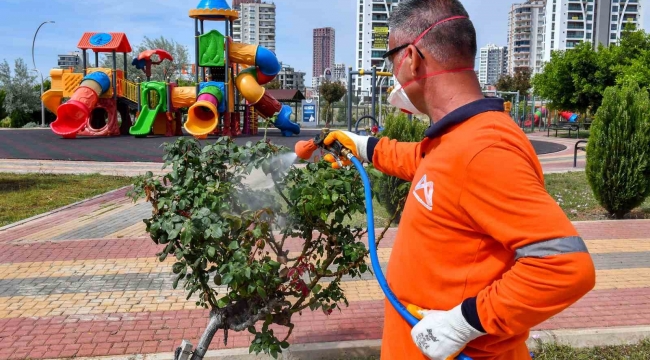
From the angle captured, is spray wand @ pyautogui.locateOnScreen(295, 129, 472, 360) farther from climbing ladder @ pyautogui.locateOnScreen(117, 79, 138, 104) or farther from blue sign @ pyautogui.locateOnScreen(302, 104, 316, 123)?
blue sign @ pyautogui.locateOnScreen(302, 104, 316, 123)

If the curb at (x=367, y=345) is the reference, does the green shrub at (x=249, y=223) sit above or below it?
above

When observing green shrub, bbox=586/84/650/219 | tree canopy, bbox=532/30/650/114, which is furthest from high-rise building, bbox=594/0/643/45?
green shrub, bbox=586/84/650/219

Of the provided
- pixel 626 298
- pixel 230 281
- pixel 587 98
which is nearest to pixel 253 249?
pixel 230 281

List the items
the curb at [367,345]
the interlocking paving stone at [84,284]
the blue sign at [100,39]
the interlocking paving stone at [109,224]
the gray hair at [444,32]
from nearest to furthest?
1. the gray hair at [444,32]
2. the curb at [367,345]
3. the interlocking paving stone at [84,284]
4. the interlocking paving stone at [109,224]
5. the blue sign at [100,39]

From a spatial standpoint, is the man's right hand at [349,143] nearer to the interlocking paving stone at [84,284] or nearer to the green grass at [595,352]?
the green grass at [595,352]

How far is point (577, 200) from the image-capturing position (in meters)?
10.5

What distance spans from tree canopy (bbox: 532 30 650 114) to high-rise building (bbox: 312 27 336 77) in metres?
137

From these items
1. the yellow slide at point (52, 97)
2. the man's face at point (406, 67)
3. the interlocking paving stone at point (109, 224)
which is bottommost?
the interlocking paving stone at point (109, 224)

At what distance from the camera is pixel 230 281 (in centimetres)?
253

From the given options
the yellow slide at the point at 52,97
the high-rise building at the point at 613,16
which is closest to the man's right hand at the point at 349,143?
the yellow slide at the point at 52,97

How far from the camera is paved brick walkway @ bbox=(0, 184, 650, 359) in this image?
4289 millimetres

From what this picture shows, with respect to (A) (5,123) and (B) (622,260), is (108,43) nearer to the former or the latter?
(A) (5,123)

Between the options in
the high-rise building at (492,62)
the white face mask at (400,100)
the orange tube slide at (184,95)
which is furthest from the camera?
the high-rise building at (492,62)

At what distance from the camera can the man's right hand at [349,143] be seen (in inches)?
107
